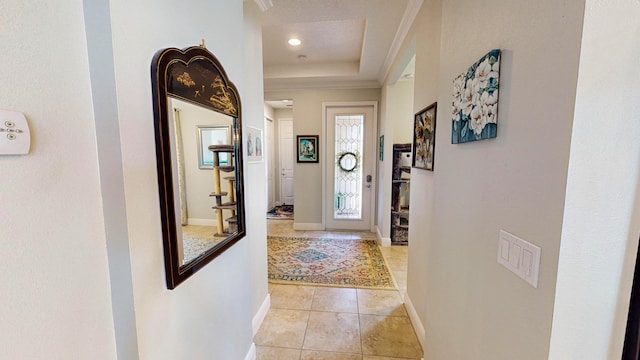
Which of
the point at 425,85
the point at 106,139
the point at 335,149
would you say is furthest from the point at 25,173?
the point at 335,149

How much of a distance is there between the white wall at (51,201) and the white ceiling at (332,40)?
173 cm

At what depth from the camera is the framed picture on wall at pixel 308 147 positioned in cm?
448

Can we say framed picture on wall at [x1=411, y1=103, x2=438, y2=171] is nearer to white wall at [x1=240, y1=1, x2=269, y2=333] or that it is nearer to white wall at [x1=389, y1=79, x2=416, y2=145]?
white wall at [x1=240, y1=1, x2=269, y2=333]

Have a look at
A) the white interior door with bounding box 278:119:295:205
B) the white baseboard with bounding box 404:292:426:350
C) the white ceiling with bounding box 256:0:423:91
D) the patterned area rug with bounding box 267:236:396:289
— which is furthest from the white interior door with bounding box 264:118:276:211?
the white baseboard with bounding box 404:292:426:350

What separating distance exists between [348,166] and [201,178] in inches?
138

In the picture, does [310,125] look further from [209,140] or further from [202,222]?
[202,222]

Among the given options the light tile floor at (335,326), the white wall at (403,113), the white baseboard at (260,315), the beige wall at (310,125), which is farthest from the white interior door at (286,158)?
the white baseboard at (260,315)

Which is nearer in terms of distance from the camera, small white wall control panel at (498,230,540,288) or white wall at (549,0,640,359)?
white wall at (549,0,640,359)

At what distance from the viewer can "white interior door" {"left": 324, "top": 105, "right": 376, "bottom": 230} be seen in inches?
173

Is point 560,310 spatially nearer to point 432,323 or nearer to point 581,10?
point 581,10

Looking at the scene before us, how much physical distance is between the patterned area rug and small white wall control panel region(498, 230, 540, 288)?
2.03 m

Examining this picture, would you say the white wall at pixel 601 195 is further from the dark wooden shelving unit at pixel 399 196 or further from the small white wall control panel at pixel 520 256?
the dark wooden shelving unit at pixel 399 196

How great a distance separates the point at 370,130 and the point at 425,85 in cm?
245

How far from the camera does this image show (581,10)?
0.59 metres
